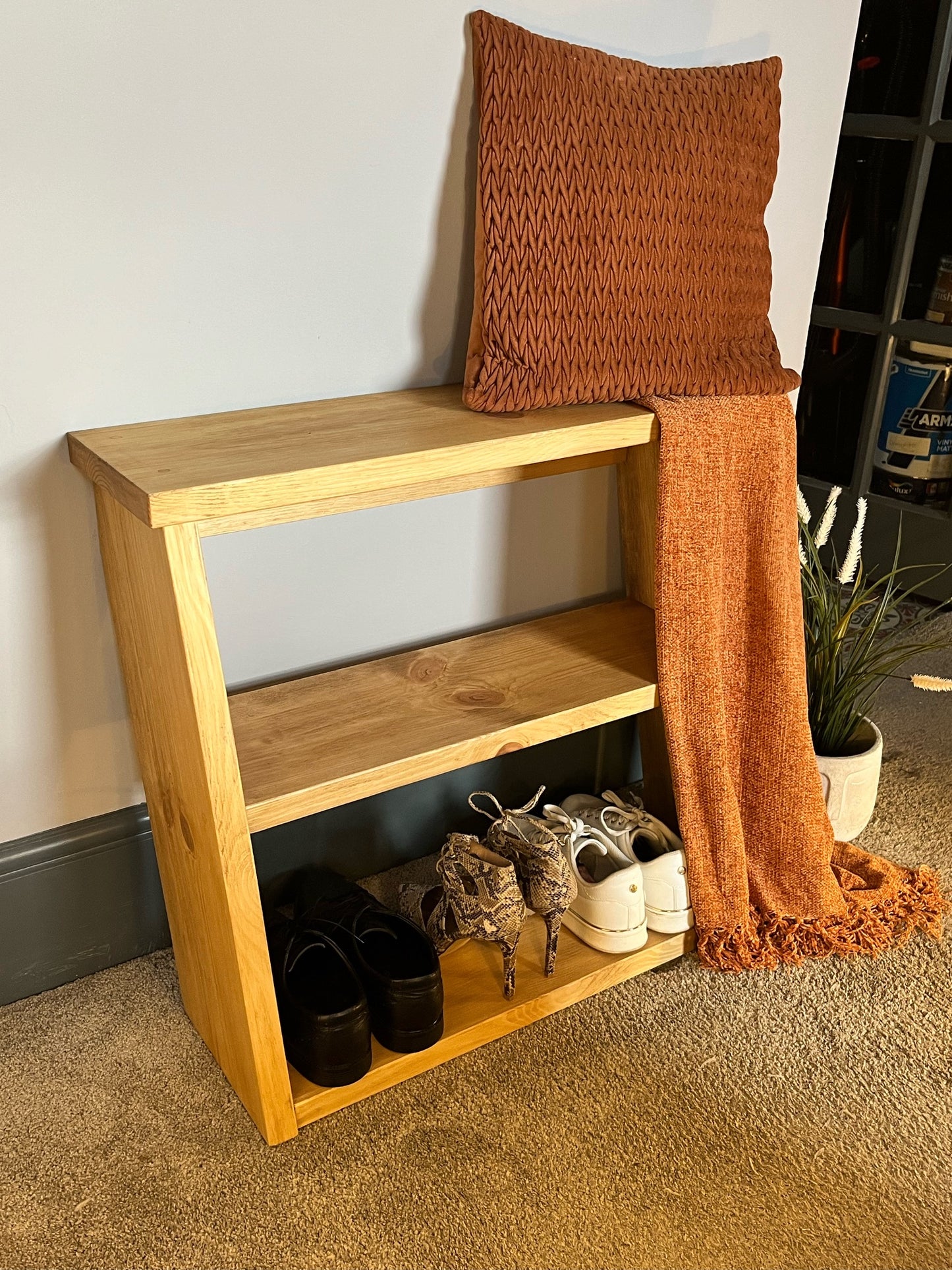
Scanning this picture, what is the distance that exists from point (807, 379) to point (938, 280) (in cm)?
37

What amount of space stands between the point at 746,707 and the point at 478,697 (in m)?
0.34

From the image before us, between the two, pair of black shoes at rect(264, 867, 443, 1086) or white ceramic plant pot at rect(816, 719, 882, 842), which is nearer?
pair of black shoes at rect(264, 867, 443, 1086)

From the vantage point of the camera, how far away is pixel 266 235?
1.09m

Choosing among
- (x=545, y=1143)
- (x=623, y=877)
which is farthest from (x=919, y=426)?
(x=545, y=1143)

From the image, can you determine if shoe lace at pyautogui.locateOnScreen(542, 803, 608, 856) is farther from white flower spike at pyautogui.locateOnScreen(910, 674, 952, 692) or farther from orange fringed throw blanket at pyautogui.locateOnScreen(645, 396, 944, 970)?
white flower spike at pyautogui.locateOnScreen(910, 674, 952, 692)

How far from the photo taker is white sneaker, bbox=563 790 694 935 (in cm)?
129

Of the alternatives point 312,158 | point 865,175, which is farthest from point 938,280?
point 312,158

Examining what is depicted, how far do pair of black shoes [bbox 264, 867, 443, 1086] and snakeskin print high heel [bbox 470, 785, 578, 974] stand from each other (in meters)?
0.13

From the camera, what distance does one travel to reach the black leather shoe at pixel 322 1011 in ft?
3.50

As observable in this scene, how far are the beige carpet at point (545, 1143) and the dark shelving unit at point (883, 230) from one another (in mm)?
1336

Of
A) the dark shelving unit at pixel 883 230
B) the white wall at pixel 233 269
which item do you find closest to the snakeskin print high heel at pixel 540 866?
the white wall at pixel 233 269

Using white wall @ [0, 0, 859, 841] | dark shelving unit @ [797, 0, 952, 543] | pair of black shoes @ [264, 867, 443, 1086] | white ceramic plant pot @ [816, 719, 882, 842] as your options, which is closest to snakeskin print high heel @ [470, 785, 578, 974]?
pair of black shoes @ [264, 867, 443, 1086]

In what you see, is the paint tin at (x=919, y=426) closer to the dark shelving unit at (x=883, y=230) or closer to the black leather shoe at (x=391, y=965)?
the dark shelving unit at (x=883, y=230)

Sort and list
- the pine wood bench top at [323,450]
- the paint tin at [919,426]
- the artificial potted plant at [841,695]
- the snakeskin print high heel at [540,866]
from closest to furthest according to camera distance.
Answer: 1. the pine wood bench top at [323,450]
2. the snakeskin print high heel at [540,866]
3. the artificial potted plant at [841,695]
4. the paint tin at [919,426]
